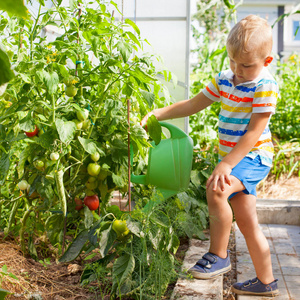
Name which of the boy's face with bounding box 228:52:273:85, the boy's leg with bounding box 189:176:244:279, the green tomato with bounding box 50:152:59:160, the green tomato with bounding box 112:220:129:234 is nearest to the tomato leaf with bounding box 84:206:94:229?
the green tomato with bounding box 112:220:129:234

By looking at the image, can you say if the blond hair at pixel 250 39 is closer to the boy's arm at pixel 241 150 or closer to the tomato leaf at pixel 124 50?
the boy's arm at pixel 241 150

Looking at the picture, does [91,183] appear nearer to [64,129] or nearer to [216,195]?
[64,129]

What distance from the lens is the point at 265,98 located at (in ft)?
5.18

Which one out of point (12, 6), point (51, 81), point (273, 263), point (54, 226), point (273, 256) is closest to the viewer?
point (12, 6)

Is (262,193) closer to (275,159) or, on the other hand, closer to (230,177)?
(275,159)

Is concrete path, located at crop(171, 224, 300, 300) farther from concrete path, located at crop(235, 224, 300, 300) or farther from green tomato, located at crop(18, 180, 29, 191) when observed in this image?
green tomato, located at crop(18, 180, 29, 191)

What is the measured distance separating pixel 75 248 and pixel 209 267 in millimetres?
526

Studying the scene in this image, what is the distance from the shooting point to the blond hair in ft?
4.97

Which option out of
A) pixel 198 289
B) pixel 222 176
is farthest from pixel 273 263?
pixel 222 176

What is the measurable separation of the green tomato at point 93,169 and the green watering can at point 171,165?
9.6 inches

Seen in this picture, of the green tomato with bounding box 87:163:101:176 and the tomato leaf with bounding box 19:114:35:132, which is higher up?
the tomato leaf with bounding box 19:114:35:132

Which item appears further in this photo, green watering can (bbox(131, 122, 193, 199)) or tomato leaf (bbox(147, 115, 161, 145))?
green watering can (bbox(131, 122, 193, 199))

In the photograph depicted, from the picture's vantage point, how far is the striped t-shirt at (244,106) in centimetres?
159

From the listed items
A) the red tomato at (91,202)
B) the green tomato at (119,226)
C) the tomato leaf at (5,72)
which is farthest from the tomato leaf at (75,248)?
the tomato leaf at (5,72)
